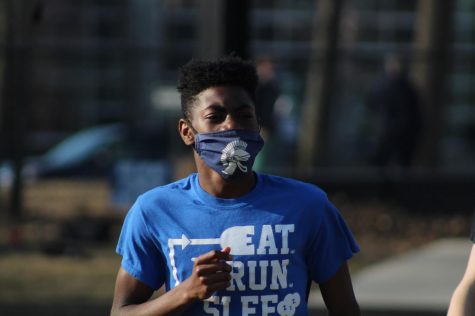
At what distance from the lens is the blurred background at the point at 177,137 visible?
39.4 ft

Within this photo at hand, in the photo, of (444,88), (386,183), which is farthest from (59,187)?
(444,88)

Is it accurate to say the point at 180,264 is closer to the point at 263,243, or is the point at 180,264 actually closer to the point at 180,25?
the point at 263,243

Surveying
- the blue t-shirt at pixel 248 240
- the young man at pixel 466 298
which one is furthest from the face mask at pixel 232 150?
the young man at pixel 466 298

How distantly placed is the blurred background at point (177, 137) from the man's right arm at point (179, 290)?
5685mm

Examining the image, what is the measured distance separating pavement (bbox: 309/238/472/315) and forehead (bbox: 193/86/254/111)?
5.98m

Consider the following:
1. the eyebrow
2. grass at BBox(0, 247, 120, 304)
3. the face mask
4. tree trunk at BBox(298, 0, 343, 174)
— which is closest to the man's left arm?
the face mask

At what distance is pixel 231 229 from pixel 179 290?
24cm

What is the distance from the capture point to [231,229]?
368cm

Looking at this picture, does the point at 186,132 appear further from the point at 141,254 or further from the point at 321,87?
the point at 321,87

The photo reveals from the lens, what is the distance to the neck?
3.74 meters

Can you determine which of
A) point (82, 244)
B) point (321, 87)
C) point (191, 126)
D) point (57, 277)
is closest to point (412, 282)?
point (57, 277)

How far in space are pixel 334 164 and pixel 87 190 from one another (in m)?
4.08

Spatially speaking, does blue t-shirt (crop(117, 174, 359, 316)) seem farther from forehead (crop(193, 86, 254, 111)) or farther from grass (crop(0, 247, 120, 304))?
grass (crop(0, 247, 120, 304))

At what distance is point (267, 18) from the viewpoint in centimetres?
3169
